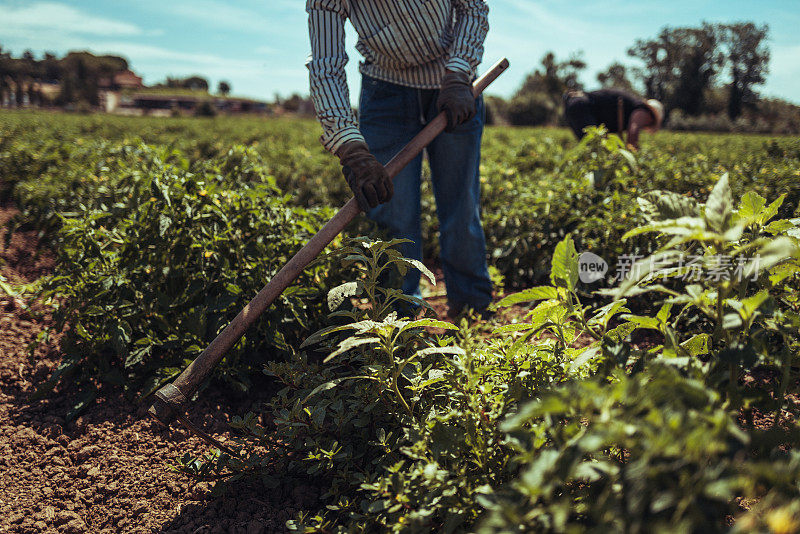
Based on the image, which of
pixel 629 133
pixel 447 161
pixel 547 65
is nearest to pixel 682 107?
pixel 547 65

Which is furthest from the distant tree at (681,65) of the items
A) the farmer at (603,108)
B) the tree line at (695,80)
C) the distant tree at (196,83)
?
the distant tree at (196,83)

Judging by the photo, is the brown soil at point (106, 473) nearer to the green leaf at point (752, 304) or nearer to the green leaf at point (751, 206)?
the green leaf at point (752, 304)

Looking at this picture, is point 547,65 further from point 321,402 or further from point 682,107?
point 321,402

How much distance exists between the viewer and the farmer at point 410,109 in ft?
7.20

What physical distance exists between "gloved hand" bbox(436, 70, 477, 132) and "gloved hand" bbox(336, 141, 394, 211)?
0.45m

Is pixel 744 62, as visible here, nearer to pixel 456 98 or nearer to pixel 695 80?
pixel 695 80

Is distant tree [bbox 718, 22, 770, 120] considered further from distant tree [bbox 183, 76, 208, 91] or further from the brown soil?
distant tree [bbox 183, 76, 208, 91]

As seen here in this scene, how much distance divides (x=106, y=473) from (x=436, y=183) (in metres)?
2.02

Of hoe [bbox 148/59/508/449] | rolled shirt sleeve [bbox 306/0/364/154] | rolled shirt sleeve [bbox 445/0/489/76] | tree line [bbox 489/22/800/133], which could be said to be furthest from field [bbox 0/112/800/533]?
tree line [bbox 489/22/800/133]

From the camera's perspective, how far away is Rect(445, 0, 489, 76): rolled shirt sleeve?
240 cm

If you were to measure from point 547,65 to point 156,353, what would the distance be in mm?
74256

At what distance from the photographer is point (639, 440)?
814mm

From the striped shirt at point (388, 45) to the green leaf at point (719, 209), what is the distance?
1.46 metres

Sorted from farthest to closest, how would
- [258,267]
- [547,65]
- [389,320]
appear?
[547,65], [258,267], [389,320]
